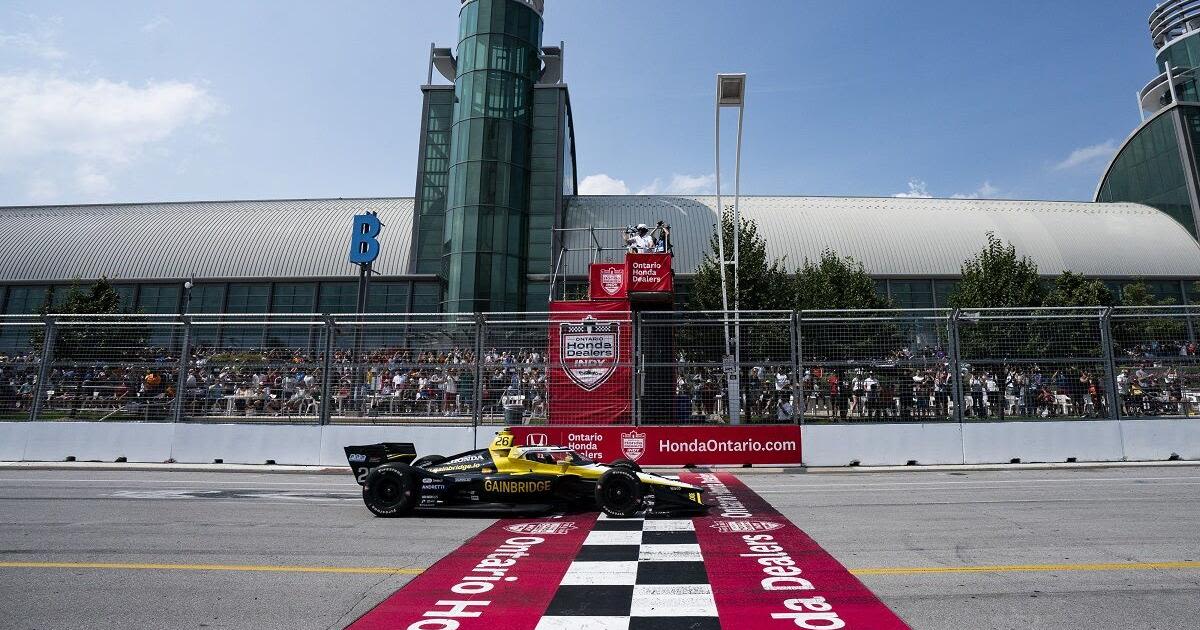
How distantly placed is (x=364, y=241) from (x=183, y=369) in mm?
13455

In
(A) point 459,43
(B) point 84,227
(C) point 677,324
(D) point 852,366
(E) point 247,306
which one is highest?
(A) point 459,43

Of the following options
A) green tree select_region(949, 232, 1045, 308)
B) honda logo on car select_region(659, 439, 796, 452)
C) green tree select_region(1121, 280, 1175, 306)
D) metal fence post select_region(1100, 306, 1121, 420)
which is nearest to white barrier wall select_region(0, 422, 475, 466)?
honda logo on car select_region(659, 439, 796, 452)

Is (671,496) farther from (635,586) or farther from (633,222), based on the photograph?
(633,222)

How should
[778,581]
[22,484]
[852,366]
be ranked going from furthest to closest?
[852,366] → [22,484] → [778,581]

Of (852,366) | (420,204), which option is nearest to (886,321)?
(852,366)

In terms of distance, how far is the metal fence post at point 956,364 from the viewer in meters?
13.9

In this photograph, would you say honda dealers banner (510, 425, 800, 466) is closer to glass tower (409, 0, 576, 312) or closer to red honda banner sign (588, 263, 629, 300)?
red honda banner sign (588, 263, 629, 300)

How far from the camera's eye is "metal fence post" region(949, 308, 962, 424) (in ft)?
45.5

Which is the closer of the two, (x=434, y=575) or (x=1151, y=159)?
(x=434, y=575)

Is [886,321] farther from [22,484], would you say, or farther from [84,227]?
[84,227]

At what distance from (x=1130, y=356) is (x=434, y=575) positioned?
622 inches

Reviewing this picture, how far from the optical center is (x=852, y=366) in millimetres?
13531

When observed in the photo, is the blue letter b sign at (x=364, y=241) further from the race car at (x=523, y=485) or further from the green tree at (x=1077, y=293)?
the green tree at (x=1077, y=293)

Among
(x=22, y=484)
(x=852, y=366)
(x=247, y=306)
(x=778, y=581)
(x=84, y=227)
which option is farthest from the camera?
(x=84, y=227)
